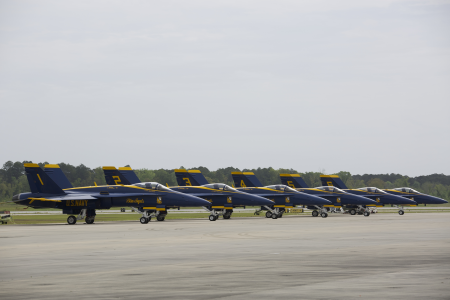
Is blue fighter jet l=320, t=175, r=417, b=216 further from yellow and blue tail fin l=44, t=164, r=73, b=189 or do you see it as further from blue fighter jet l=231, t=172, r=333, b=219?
yellow and blue tail fin l=44, t=164, r=73, b=189

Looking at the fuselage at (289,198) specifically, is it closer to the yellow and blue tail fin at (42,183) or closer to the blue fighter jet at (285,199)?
the blue fighter jet at (285,199)

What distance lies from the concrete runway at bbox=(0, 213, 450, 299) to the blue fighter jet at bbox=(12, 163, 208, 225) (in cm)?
1757

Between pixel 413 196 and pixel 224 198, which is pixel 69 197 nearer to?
pixel 224 198

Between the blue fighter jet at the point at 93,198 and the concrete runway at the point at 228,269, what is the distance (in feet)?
57.7

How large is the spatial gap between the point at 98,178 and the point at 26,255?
14732 cm

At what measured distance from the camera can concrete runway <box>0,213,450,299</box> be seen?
34.2ft

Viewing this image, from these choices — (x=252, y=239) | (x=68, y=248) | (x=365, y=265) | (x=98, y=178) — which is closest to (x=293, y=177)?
(x=252, y=239)

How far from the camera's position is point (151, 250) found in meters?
18.8

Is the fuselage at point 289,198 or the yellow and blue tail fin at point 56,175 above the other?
the yellow and blue tail fin at point 56,175

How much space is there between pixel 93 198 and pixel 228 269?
89.4ft

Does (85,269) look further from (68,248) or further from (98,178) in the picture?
(98,178)

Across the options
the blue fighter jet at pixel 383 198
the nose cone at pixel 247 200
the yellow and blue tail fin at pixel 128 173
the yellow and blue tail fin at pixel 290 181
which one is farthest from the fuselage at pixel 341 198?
the yellow and blue tail fin at pixel 128 173

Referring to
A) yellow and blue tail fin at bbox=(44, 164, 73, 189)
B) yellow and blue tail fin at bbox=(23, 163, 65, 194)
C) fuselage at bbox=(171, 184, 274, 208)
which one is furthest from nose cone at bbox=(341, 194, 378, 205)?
yellow and blue tail fin at bbox=(23, 163, 65, 194)

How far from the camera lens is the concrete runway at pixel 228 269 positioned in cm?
1041
